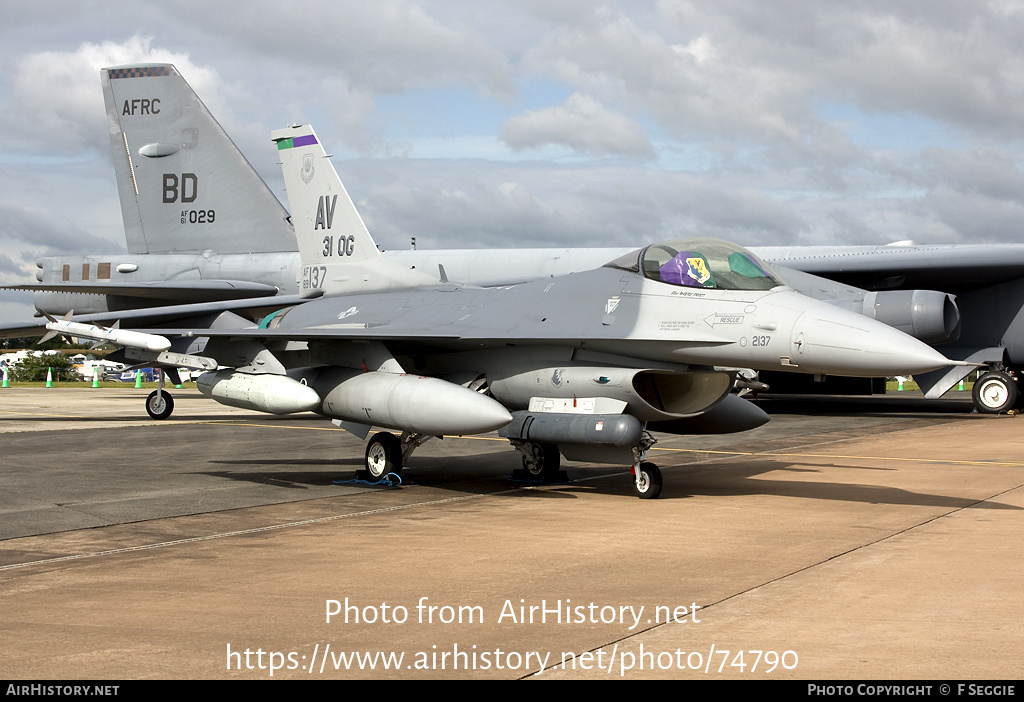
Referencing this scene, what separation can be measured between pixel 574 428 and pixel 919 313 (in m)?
11.9

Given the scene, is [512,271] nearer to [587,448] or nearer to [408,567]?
[587,448]

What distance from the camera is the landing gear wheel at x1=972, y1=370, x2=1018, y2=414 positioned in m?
21.3

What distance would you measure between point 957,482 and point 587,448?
162 inches

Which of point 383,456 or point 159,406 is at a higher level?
point 159,406

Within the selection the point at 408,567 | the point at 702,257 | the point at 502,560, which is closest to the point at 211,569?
the point at 408,567

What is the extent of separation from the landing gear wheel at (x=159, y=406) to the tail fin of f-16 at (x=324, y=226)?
8.18m

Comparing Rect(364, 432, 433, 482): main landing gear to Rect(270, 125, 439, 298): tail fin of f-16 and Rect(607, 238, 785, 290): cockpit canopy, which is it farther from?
Rect(607, 238, 785, 290): cockpit canopy

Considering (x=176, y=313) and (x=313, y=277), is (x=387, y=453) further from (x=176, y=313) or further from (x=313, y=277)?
(x=176, y=313)

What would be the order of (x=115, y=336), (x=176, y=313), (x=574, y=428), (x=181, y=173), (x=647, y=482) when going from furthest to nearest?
(x=181, y=173)
(x=176, y=313)
(x=115, y=336)
(x=647, y=482)
(x=574, y=428)

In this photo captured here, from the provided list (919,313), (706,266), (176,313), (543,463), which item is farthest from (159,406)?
(919,313)

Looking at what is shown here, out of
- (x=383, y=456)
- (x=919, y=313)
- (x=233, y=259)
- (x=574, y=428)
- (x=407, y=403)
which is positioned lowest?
(x=383, y=456)

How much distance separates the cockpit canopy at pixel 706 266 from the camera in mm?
9008

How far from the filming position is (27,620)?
4.81 metres

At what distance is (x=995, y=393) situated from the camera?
2147cm
